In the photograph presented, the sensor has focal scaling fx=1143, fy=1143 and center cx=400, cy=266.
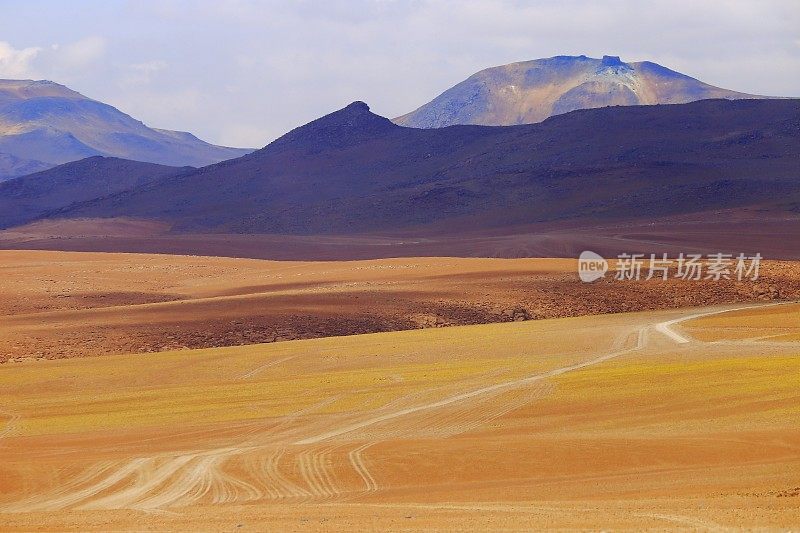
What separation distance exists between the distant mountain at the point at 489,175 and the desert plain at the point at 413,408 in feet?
134

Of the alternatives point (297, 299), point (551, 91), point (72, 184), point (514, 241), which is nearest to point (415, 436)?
point (297, 299)

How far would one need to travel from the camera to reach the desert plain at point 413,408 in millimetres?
12633

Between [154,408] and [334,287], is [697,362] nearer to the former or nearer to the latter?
[154,408]

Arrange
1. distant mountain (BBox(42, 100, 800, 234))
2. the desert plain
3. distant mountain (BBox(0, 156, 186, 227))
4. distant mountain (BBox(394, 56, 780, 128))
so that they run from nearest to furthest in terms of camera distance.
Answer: the desert plain < distant mountain (BBox(42, 100, 800, 234)) < distant mountain (BBox(0, 156, 186, 227)) < distant mountain (BBox(394, 56, 780, 128))

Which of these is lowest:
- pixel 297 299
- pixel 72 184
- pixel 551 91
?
pixel 297 299

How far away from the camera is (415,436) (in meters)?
16.7

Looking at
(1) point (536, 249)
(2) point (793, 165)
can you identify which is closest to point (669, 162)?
(2) point (793, 165)

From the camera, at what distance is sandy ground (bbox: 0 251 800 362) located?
2905 centimetres

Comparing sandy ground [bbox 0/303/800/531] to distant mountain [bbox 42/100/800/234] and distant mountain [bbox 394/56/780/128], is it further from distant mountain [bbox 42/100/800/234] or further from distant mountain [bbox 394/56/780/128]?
distant mountain [bbox 394/56/780/128]

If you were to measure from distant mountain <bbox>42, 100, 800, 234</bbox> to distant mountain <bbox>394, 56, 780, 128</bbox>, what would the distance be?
65062 millimetres

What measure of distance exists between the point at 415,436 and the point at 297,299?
1723 centimetres

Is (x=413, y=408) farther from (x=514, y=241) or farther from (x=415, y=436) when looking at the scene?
(x=514, y=241)

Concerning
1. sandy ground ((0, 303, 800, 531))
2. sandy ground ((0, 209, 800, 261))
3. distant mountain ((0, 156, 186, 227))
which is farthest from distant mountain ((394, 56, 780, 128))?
sandy ground ((0, 303, 800, 531))

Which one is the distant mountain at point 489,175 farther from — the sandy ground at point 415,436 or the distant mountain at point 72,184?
the sandy ground at point 415,436
